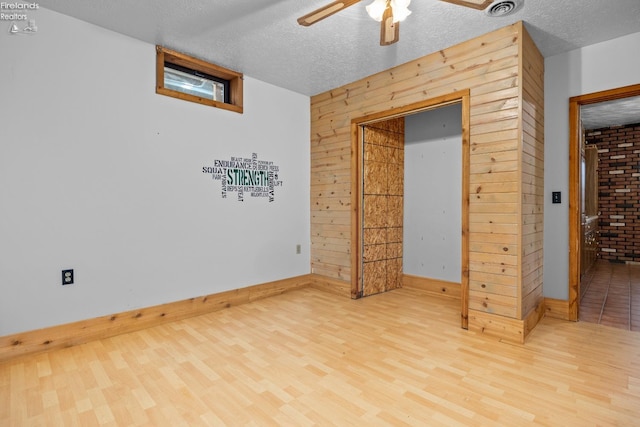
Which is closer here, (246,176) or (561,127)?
(561,127)

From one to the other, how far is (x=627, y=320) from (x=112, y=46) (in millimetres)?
5490

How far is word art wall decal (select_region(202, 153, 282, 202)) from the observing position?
11.8ft

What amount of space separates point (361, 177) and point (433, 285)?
5.58ft

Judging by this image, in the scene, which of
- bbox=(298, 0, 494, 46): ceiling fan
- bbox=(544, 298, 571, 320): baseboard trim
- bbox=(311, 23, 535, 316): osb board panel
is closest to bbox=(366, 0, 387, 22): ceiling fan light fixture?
bbox=(298, 0, 494, 46): ceiling fan

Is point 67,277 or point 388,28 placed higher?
point 388,28

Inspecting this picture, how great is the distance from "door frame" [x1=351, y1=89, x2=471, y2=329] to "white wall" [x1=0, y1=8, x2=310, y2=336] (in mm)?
1197

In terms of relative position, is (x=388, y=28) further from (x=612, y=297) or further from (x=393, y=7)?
(x=612, y=297)

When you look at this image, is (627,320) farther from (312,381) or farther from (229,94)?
(229,94)

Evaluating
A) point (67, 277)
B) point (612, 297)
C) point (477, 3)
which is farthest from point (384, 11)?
point (612, 297)

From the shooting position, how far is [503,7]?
241 centimetres

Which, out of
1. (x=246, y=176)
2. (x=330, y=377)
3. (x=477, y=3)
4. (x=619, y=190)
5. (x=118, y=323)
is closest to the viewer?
(x=477, y=3)

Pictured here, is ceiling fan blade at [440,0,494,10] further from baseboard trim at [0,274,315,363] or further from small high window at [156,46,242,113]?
baseboard trim at [0,274,315,363]

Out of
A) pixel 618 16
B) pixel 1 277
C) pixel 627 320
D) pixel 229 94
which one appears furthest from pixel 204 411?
pixel 618 16

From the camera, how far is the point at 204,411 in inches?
69.9
